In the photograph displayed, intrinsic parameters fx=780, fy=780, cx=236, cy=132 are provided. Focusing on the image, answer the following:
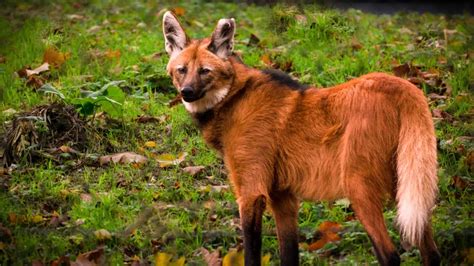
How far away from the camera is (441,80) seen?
625cm

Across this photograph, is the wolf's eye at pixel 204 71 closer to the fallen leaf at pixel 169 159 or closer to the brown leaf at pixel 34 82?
the fallen leaf at pixel 169 159

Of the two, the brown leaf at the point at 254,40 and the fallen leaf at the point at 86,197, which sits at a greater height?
the brown leaf at the point at 254,40

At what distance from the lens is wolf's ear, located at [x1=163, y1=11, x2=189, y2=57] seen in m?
4.27

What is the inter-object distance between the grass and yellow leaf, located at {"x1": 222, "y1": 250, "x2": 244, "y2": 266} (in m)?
0.25

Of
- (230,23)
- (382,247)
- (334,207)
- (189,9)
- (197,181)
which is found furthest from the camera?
(189,9)

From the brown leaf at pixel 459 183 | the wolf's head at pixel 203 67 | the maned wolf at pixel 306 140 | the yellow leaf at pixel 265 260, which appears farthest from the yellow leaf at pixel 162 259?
the brown leaf at pixel 459 183

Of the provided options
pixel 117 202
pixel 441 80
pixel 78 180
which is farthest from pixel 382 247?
pixel 441 80

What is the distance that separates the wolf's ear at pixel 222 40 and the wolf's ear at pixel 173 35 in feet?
0.59

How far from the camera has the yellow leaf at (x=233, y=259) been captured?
394 cm

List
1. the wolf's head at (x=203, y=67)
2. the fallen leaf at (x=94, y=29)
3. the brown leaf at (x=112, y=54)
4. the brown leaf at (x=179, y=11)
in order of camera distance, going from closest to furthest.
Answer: the wolf's head at (x=203, y=67), the brown leaf at (x=112, y=54), the fallen leaf at (x=94, y=29), the brown leaf at (x=179, y=11)

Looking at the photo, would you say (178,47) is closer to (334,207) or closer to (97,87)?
(334,207)

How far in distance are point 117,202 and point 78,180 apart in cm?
45

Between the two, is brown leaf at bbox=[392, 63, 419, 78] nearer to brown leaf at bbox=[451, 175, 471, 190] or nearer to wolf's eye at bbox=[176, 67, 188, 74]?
brown leaf at bbox=[451, 175, 471, 190]

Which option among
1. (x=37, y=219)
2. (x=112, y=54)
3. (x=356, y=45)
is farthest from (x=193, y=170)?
(x=356, y=45)
